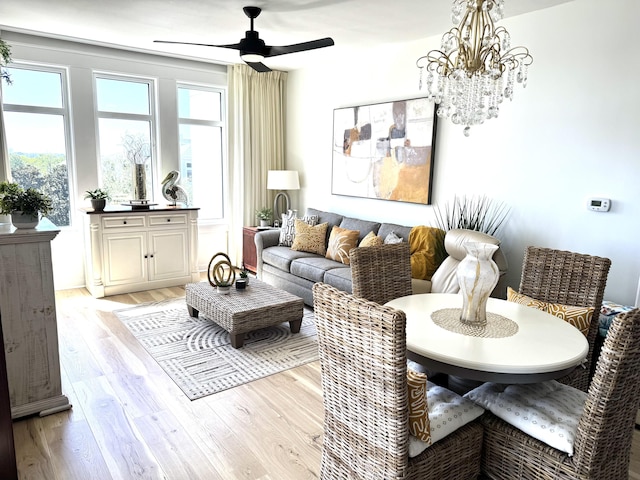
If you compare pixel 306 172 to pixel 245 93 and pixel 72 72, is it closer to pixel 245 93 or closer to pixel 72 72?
pixel 245 93

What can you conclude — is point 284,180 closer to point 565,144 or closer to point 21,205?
point 565,144

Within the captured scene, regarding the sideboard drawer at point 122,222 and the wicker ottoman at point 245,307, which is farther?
the sideboard drawer at point 122,222

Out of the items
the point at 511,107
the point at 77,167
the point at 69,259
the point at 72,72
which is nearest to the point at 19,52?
the point at 72,72

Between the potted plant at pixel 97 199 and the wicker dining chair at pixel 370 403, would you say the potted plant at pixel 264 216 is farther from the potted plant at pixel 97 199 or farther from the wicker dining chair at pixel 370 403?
the wicker dining chair at pixel 370 403

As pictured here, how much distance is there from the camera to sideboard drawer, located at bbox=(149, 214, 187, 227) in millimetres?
4980

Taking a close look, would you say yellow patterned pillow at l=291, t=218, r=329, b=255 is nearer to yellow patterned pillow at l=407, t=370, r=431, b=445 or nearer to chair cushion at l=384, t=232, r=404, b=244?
chair cushion at l=384, t=232, r=404, b=244

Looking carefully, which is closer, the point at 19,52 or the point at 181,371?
the point at 181,371

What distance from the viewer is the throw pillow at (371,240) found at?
13.8 feet

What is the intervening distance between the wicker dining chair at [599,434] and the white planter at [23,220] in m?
2.61

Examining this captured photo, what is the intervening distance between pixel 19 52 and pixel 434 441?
17.1 ft

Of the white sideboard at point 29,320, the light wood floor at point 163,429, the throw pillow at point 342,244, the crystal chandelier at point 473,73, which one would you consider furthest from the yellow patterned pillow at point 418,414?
the throw pillow at point 342,244

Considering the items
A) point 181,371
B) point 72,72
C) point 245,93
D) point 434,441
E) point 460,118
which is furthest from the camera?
point 245,93

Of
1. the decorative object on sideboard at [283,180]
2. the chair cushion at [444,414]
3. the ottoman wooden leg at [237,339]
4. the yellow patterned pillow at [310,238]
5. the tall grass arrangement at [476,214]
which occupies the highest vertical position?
the decorative object on sideboard at [283,180]

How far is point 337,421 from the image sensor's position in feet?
5.74
